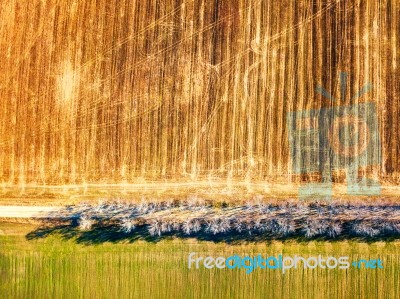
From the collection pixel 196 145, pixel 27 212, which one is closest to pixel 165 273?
pixel 196 145

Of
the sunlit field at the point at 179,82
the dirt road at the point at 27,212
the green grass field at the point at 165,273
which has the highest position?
the sunlit field at the point at 179,82

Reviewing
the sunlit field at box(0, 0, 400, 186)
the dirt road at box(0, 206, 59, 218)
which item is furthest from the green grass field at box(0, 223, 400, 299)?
the sunlit field at box(0, 0, 400, 186)

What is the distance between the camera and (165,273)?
30.6 feet

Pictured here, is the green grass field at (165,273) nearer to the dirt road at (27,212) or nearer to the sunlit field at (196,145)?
the sunlit field at (196,145)

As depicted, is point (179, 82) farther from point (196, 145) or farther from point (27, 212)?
point (27, 212)

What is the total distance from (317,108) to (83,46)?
19.9 ft

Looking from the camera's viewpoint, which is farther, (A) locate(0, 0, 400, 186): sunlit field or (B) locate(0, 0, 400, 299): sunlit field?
(A) locate(0, 0, 400, 186): sunlit field

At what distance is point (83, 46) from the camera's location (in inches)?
392

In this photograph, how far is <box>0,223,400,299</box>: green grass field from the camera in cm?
912

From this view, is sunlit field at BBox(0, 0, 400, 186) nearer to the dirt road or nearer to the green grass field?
the dirt road

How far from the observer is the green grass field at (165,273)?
9.12 m

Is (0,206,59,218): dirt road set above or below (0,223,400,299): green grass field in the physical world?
above

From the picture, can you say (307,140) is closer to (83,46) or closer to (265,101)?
(265,101)

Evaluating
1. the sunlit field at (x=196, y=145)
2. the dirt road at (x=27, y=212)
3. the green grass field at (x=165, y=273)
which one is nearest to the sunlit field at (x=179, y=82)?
the sunlit field at (x=196, y=145)
